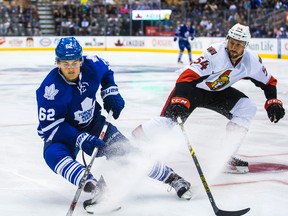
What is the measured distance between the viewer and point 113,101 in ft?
11.6

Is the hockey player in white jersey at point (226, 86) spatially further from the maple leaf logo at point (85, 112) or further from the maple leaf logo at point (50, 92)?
the maple leaf logo at point (50, 92)

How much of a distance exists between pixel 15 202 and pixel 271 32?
15122mm

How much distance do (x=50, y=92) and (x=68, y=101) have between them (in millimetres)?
117

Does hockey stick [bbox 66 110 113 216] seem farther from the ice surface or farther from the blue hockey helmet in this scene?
the blue hockey helmet

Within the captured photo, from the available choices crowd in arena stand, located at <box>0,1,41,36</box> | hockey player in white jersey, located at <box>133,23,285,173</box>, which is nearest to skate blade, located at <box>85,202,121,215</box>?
hockey player in white jersey, located at <box>133,23,285,173</box>

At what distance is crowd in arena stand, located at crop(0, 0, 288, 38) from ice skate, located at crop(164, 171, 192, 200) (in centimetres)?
1552

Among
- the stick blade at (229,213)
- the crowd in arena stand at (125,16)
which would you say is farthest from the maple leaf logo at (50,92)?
the crowd in arena stand at (125,16)

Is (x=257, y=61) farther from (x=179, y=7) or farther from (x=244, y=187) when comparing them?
(x=179, y=7)

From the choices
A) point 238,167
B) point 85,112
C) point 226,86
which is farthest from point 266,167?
point 85,112

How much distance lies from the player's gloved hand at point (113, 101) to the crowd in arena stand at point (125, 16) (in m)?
15.4

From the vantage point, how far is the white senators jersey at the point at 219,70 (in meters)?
3.94

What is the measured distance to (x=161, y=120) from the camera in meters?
3.73

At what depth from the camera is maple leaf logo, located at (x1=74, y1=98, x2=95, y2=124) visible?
134 inches

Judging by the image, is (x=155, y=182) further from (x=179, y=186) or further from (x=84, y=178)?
(x=84, y=178)
